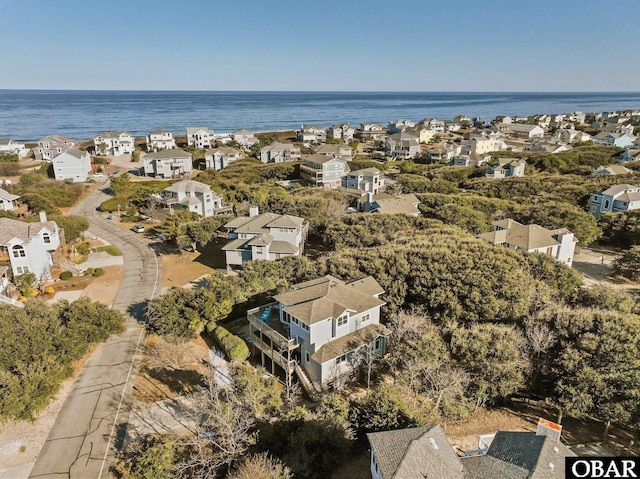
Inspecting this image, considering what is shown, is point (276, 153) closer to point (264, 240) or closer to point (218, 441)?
point (264, 240)

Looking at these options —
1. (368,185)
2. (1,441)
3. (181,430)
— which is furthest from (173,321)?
(368,185)

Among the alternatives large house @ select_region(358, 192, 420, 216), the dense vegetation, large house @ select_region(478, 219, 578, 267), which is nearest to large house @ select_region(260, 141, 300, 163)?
large house @ select_region(358, 192, 420, 216)

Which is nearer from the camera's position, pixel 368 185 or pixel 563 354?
pixel 563 354

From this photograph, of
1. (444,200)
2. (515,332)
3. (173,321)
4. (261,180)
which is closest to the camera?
(515,332)

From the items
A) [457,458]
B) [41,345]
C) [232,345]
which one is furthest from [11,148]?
[457,458]

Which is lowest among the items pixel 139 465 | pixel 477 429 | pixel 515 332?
pixel 477 429

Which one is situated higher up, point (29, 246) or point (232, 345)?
point (29, 246)

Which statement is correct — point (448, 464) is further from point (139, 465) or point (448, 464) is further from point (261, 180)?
point (261, 180)
